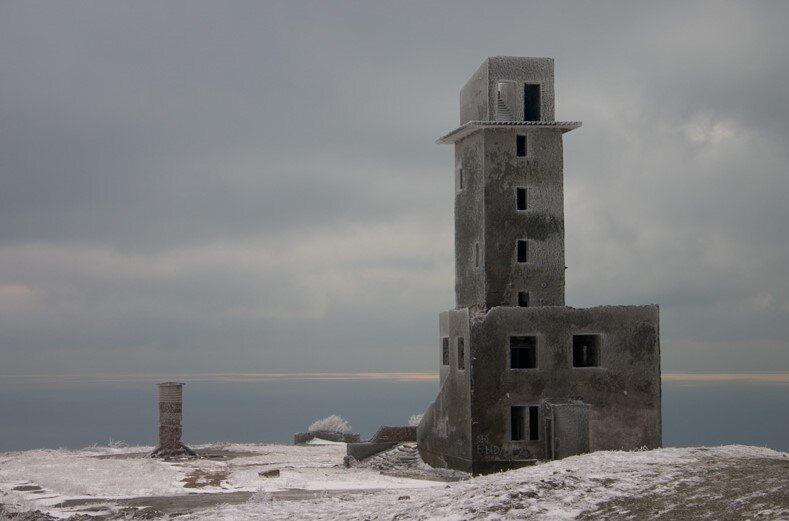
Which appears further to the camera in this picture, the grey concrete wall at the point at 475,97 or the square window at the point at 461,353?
the grey concrete wall at the point at 475,97

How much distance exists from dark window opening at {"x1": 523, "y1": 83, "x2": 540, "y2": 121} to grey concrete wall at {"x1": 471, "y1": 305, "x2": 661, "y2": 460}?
22.5 feet

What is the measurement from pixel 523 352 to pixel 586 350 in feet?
6.89

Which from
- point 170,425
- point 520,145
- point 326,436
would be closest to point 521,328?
Answer: point 520,145

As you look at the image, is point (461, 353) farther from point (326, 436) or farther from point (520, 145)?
point (326, 436)

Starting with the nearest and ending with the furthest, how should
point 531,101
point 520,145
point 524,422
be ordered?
1. point 524,422
2. point 520,145
3. point 531,101

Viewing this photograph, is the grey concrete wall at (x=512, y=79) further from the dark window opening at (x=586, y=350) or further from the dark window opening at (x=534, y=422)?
the dark window opening at (x=534, y=422)

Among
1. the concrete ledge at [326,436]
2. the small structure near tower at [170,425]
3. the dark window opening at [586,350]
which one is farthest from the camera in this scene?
the concrete ledge at [326,436]

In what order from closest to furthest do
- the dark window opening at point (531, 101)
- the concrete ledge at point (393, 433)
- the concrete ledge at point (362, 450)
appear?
the dark window opening at point (531, 101) → the concrete ledge at point (362, 450) → the concrete ledge at point (393, 433)

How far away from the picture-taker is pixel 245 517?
20.6 meters

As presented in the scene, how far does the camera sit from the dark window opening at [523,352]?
31.5 metres

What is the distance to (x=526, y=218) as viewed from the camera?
3241cm

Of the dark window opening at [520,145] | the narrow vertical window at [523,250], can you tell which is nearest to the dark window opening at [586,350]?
the narrow vertical window at [523,250]

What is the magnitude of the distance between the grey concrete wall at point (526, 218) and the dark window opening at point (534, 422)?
3562 millimetres

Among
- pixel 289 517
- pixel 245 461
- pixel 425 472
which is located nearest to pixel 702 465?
pixel 289 517
